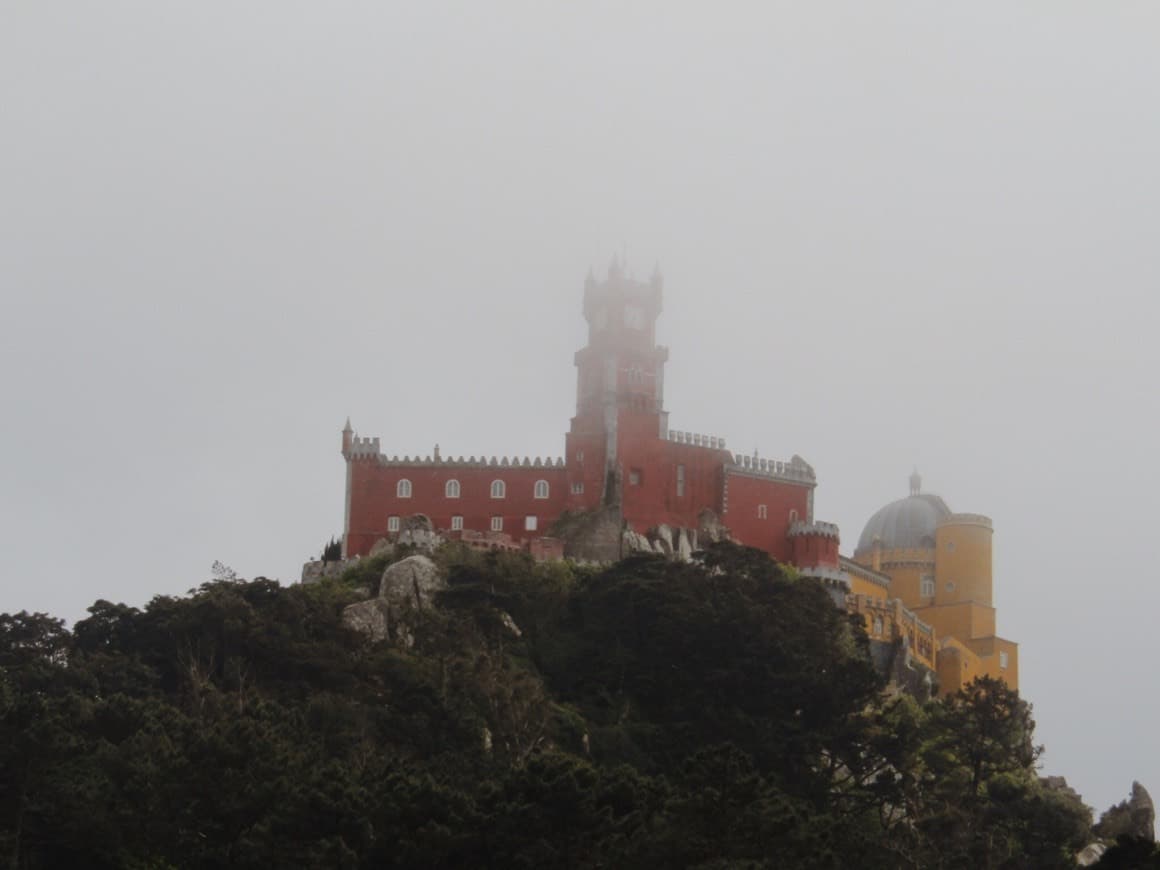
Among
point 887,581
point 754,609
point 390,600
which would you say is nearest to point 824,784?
point 754,609

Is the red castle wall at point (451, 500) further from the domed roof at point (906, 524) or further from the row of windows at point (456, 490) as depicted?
the domed roof at point (906, 524)

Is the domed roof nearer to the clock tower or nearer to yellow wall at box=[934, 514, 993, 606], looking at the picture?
yellow wall at box=[934, 514, 993, 606]

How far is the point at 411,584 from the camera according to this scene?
72250 mm

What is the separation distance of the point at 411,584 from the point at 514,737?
12407mm

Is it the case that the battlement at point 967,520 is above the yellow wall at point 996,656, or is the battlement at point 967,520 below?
above

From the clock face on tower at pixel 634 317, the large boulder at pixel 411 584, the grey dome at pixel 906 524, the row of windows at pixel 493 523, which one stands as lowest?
the large boulder at pixel 411 584

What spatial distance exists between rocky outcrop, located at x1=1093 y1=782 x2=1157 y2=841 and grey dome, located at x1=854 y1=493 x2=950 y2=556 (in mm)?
18302

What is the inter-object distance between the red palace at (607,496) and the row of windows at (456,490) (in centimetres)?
4

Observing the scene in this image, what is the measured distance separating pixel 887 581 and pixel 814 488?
8.83 metres

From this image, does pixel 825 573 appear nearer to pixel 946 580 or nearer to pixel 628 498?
pixel 628 498

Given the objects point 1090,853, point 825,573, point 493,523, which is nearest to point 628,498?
point 493,523

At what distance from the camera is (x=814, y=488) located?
85938 mm

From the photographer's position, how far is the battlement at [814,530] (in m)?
84.2

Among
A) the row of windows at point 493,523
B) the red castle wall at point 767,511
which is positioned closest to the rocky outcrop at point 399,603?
the row of windows at point 493,523
